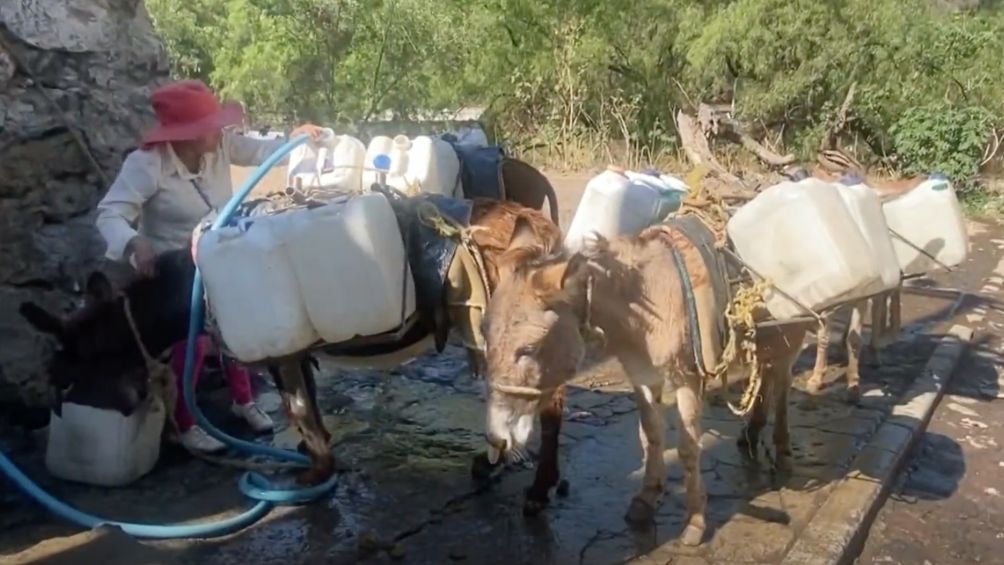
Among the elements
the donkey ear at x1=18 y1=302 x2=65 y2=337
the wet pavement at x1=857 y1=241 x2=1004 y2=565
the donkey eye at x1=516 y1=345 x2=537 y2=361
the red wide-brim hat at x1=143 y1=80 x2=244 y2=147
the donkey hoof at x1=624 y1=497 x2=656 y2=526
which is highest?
the red wide-brim hat at x1=143 y1=80 x2=244 y2=147

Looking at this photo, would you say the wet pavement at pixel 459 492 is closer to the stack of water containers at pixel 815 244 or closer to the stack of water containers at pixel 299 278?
the stack of water containers at pixel 815 244

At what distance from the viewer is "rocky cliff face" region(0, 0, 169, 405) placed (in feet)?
17.9

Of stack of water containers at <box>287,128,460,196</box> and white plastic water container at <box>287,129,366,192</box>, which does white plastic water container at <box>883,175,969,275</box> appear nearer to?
stack of water containers at <box>287,128,460,196</box>

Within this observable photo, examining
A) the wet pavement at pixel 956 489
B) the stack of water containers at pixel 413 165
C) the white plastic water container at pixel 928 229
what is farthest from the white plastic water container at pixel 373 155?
the wet pavement at pixel 956 489

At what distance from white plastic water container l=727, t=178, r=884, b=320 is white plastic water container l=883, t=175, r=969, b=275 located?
1583 millimetres

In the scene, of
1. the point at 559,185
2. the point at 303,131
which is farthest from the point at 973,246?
the point at 303,131

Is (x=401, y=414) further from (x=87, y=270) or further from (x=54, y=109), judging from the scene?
(x=54, y=109)

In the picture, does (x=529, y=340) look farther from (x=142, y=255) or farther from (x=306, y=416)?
(x=142, y=255)

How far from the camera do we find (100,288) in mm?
4582

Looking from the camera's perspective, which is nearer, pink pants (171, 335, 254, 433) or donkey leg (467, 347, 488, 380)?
donkey leg (467, 347, 488, 380)

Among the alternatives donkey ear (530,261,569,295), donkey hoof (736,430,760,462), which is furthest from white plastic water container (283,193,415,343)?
donkey hoof (736,430,760,462)

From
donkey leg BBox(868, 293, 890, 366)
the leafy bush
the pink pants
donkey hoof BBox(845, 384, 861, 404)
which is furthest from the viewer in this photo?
the leafy bush

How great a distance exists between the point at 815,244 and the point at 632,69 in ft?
49.7

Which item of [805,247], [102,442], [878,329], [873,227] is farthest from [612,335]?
[878,329]
